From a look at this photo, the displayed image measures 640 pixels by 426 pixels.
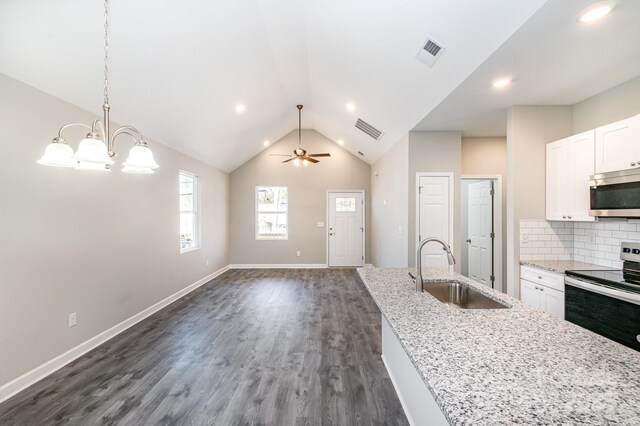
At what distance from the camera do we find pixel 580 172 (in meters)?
2.72

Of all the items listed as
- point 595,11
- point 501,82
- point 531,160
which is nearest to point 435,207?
Result: point 531,160

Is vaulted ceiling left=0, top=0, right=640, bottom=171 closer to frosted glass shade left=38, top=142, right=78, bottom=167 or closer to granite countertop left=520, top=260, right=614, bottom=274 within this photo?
frosted glass shade left=38, top=142, right=78, bottom=167

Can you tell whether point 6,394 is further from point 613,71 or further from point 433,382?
point 613,71

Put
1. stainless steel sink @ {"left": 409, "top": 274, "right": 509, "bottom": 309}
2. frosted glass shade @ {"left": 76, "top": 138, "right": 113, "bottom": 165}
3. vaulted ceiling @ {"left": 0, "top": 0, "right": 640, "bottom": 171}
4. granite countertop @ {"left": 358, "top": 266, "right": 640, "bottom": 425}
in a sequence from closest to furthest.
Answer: granite countertop @ {"left": 358, "top": 266, "right": 640, "bottom": 425}
frosted glass shade @ {"left": 76, "top": 138, "right": 113, "bottom": 165}
stainless steel sink @ {"left": 409, "top": 274, "right": 509, "bottom": 309}
vaulted ceiling @ {"left": 0, "top": 0, "right": 640, "bottom": 171}

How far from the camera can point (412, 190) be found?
432 centimetres

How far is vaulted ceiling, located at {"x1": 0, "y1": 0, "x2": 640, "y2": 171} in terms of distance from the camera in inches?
82.2

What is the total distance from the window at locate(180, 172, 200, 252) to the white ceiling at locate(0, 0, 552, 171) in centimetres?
85

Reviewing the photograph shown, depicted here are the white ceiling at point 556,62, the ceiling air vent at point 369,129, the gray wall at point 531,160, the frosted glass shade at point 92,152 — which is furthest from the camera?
the ceiling air vent at point 369,129

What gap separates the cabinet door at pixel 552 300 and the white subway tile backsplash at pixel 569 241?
1.51ft

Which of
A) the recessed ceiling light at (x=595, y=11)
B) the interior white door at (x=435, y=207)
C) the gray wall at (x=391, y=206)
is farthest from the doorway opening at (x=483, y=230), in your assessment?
the recessed ceiling light at (x=595, y=11)

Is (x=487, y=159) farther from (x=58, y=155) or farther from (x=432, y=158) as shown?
(x=58, y=155)

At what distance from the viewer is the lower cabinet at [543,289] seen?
Answer: 2.60 meters

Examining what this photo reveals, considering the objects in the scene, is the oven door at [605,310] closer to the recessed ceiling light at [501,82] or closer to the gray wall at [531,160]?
the gray wall at [531,160]

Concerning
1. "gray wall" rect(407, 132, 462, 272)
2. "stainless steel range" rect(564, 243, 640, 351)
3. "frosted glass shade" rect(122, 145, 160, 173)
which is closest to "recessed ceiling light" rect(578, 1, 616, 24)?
"stainless steel range" rect(564, 243, 640, 351)
